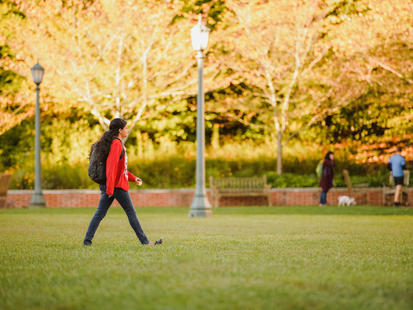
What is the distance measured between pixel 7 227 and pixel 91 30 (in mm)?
13793

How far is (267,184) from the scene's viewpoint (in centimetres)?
2603

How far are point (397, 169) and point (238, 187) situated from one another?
603 cm

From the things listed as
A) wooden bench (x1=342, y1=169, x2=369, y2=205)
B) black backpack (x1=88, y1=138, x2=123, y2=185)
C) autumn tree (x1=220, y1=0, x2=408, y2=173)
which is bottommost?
wooden bench (x1=342, y1=169, x2=369, y2=205)

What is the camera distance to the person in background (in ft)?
74.1

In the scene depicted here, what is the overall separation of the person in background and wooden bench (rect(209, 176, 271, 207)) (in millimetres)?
4611

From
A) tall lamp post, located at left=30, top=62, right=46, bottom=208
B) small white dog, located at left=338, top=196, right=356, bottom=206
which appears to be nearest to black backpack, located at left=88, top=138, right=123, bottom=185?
tall lamp post, located at left=30, top=62, right=46, bottom=208

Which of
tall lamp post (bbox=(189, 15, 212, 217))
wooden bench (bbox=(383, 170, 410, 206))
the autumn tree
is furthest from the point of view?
the autumn tree

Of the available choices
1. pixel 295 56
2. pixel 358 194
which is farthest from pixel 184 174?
pixel 358 194

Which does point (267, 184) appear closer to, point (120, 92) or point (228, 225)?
point (120, 92)

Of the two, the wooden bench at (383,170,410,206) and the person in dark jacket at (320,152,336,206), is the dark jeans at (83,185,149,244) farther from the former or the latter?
the wooden bench at (383,170,410,206)

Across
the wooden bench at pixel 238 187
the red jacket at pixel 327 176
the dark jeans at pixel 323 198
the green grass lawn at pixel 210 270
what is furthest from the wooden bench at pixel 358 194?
the green grass lawn at pixel 210 270

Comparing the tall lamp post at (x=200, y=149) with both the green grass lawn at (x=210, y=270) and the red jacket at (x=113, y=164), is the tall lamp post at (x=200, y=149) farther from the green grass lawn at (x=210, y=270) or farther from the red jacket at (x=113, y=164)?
the red jacket at (x=113, y=164)

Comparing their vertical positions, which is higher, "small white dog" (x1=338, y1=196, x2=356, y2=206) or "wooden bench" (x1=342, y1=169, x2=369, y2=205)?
"wooden bench" (x1=342, y1=169, x2=369, y2=205)

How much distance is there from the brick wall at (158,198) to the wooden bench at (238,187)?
0.46 m
